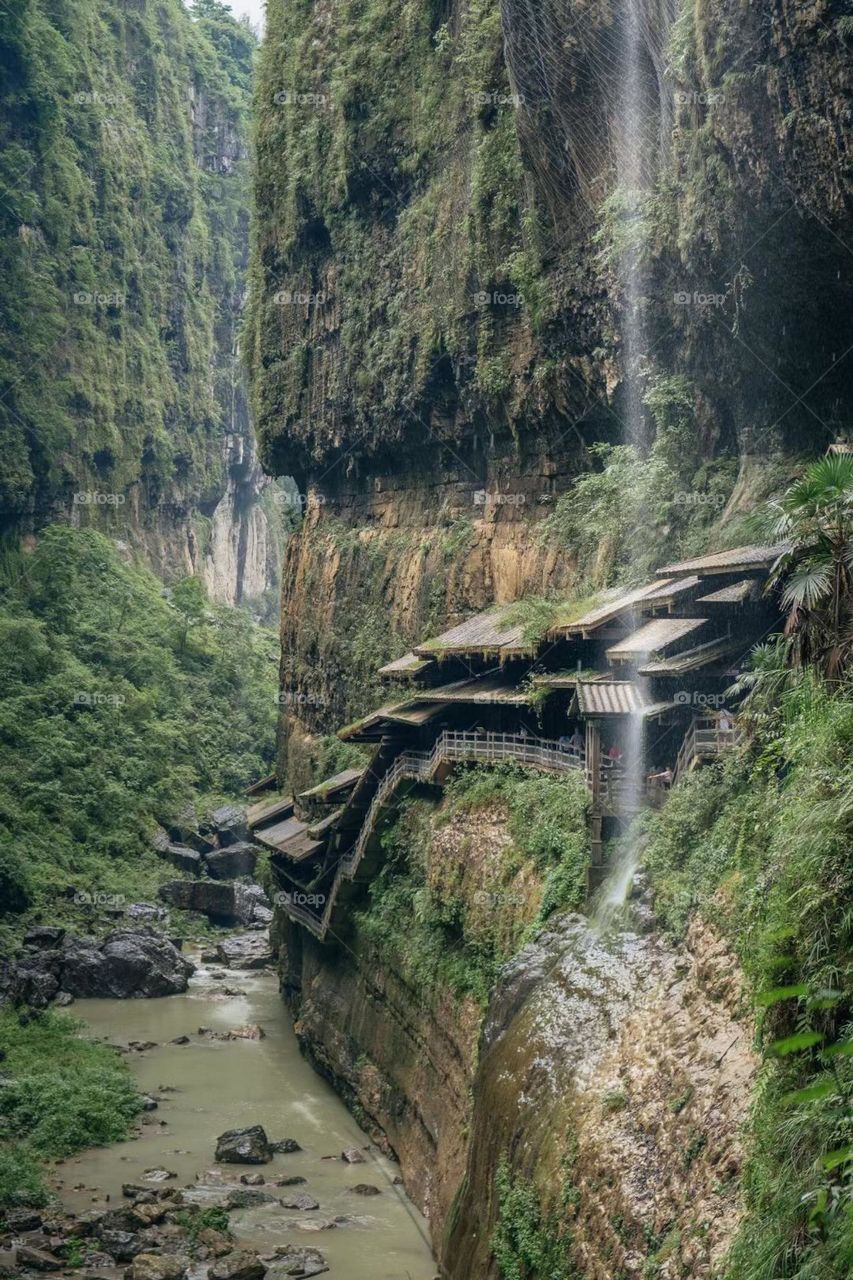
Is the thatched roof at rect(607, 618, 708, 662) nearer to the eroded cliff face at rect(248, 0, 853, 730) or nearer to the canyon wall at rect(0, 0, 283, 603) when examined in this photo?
the eroded cliff face at rect(248, 0, 853, 730)

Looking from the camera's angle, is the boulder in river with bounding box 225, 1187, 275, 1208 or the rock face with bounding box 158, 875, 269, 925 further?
the rock face with bounding box 158, 875, 269, 925

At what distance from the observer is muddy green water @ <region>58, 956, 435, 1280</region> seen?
19469mm

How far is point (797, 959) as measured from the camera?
1038 cm

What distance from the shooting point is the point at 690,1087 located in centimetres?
1202

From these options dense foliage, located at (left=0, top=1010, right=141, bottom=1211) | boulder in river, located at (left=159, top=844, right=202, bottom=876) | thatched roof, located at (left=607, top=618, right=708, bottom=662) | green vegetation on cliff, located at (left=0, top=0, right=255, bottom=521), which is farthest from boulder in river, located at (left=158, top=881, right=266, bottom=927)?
thatched roof, located at (left=607, top=618, right=708, bottom=662)

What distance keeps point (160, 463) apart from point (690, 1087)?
64711mm

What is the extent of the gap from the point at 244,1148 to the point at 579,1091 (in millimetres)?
10944

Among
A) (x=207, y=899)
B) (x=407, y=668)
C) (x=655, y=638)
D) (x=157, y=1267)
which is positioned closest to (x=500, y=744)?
(x=407, y=668)

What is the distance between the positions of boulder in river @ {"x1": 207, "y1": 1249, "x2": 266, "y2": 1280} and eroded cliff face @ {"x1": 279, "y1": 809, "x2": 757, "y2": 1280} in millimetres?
2160

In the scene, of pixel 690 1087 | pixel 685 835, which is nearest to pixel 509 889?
pixel 685 835

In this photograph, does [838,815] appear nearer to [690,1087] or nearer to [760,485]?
[690,1087]

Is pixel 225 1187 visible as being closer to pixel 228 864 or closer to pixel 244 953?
pixel 244 953

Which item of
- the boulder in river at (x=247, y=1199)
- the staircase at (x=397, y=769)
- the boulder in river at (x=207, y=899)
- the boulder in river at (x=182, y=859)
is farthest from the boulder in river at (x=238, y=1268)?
the boulder in river at (x=182, y=859)

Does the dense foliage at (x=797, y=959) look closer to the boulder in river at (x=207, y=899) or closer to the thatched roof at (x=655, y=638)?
the thatched roof at (x=655, y=638)
